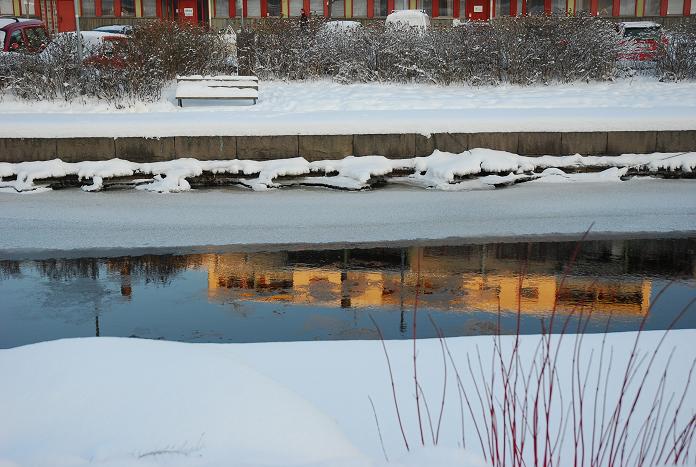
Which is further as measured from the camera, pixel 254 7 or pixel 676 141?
pixel 254 7

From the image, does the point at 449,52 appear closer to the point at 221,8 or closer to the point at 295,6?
the point at 295,6

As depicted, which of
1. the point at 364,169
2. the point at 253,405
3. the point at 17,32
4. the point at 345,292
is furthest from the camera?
the point at 17,32

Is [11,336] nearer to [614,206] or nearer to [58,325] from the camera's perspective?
[58,325]

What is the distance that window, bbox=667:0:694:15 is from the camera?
41.2 metres

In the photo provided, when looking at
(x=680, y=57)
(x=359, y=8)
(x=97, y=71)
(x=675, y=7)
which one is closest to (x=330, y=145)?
(x=97, y=71)

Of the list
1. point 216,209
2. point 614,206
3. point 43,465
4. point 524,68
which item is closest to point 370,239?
point 216,209

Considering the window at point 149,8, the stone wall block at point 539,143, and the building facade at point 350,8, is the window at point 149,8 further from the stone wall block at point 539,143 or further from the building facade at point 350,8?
the stone wall block at point 539,143

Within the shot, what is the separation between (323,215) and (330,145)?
2155 mm

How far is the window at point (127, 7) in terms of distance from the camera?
1683 inches

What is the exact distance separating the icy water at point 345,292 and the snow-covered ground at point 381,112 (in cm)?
379

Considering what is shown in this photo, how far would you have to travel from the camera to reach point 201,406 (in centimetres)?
372

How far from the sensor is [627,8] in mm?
41688

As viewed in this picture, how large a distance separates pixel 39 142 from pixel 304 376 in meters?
8.28

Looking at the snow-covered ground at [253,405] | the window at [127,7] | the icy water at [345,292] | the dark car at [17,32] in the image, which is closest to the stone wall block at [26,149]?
the icy water at [345,292]
